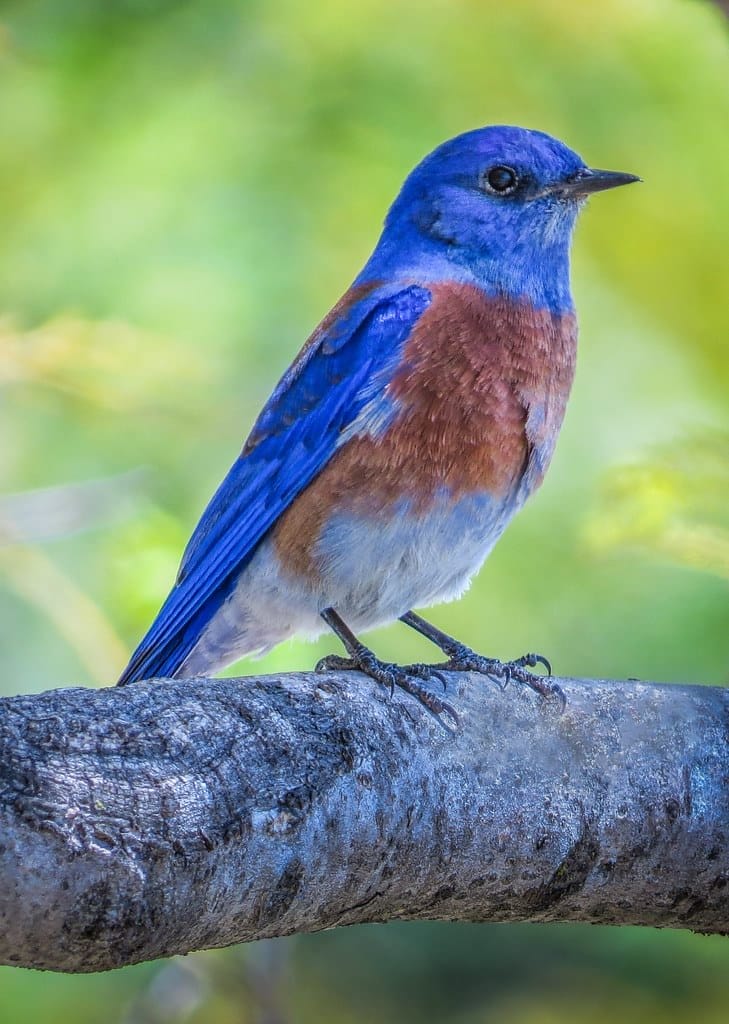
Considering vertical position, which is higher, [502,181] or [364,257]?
[364,257]

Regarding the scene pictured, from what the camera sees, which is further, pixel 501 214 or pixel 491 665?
pixel 501 214

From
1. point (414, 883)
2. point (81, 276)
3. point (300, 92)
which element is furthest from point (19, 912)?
point (300, 92)

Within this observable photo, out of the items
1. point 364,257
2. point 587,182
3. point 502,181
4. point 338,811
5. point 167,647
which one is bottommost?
point 338,811

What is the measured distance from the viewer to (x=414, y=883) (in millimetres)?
2371

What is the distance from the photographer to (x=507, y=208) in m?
3.85

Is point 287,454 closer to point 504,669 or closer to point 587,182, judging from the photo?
point 504,669

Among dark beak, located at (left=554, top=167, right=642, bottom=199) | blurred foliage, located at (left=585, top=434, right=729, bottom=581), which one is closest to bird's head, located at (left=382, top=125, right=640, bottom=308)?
dark beak, located at (left=554, top=167, right=642, bottom=199)

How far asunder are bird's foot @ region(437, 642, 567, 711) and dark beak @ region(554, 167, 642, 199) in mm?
1241

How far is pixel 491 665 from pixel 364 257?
243cm

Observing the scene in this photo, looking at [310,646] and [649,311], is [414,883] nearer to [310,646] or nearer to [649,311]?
[310,646]

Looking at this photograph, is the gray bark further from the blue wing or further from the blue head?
the blue head

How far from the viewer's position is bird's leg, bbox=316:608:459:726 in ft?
8.63

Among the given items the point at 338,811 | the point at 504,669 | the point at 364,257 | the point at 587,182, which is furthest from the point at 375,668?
the point at 364,257

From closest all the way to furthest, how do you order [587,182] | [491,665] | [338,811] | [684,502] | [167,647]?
1. [338,811]
2. [684,502]
3. [491,665]
4. [167,647]
5. [587,182]
